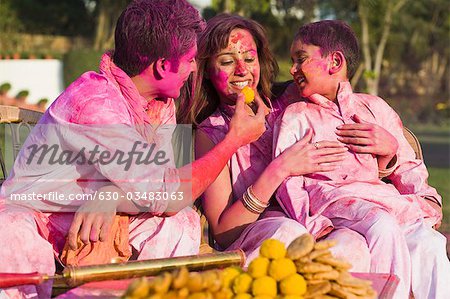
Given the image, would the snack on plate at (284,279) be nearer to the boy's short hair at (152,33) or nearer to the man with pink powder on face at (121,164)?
the man with pink powder on face at (121,164)

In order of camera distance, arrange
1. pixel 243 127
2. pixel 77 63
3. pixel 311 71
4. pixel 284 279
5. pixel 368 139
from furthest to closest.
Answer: pixel 77 63 → pixel 311 71 → pixel 368 139 → pixel 243 127 → pixel 284 279

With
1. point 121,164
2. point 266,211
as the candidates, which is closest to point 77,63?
point 266,211

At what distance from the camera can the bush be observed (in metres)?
21.3

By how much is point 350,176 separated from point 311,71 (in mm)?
525

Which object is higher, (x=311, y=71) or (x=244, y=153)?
(x=311, y=71)

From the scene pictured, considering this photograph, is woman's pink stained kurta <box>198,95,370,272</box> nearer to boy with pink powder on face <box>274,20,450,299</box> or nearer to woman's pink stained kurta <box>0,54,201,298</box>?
boy with pink powder on face <box>274,20,450,299</box>

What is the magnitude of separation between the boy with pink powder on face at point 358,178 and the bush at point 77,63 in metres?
17.5

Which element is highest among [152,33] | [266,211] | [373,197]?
[152,33]

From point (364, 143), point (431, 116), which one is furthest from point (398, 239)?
point (431, 116)

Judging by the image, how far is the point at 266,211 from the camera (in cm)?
385

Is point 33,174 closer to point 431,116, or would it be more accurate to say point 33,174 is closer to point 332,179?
point 332,179

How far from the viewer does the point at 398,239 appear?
339 centimetres

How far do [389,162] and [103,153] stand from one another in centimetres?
146

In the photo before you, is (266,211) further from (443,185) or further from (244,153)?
(443,185)
